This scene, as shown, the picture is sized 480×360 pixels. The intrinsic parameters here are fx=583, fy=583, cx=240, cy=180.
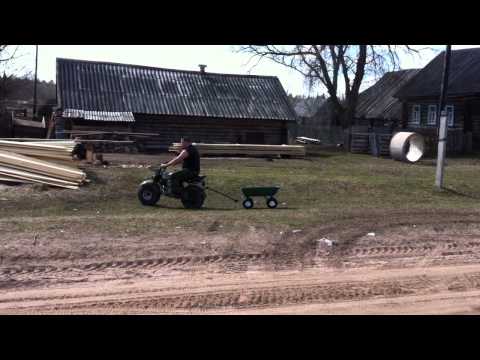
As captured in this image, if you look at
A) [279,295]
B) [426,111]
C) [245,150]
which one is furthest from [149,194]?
[426,111]

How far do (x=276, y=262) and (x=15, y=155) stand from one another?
409 inches

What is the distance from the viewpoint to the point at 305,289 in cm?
706

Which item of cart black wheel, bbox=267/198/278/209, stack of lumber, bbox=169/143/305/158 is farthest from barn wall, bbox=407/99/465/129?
cart black wheel, bbox=267/198/278/209

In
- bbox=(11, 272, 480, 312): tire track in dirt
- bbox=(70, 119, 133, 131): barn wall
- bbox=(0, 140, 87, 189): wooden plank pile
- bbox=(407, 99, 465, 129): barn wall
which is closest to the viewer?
bbox=(11, 272, 480, 312): tire track in dirt

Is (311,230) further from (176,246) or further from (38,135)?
(38,135)

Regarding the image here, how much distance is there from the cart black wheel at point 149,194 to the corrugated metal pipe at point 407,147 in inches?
621

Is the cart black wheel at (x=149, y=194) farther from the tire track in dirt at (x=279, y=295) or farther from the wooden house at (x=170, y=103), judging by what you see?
the wooden house at (x=170, y=103)

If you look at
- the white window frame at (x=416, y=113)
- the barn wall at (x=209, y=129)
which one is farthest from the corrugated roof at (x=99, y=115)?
the white window frame at (x=416, y=113)

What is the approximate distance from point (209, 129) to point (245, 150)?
7299 mm

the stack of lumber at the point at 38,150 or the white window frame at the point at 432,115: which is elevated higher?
the white window frame at the point at 432,115

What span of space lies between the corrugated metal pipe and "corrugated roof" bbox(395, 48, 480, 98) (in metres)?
10.7

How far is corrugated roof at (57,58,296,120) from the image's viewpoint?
3097cm

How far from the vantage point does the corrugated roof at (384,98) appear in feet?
158

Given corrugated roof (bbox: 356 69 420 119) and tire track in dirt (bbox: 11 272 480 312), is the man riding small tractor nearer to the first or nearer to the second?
tire track in dirt (bbox: 11 272 480 312)
